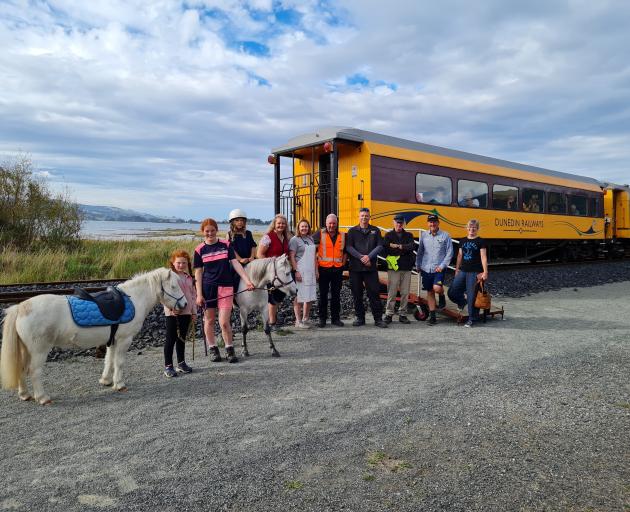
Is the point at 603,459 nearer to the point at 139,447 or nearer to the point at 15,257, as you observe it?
the point at 139,447

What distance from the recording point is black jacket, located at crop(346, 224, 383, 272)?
7211 mm

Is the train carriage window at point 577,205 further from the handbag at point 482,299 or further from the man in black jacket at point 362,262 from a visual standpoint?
the man in black jacket at point 362,262

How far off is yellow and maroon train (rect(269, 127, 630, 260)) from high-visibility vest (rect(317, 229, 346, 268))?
329cm

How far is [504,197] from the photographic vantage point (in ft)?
46.0

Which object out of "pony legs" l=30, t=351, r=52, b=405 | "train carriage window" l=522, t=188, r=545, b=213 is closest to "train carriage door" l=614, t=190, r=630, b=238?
"train carriage window" l=522, t=188, r=545, b=213

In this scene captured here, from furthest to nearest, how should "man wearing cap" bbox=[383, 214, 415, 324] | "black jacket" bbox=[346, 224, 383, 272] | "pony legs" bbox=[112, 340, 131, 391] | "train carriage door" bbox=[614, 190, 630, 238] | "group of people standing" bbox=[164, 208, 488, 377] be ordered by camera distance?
"train carriage door" bbox=[614, 190, 630, 238], "man wearing cap" bbox=[383, 214, 415, 324], "black jacket" bbox=[346, 224, 383, 272], "group of people standing" bbox=[164, 208, 488, 377], "pony legs" bbox=[112, 340, 131, 391]

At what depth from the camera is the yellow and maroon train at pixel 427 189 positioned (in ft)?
34.7

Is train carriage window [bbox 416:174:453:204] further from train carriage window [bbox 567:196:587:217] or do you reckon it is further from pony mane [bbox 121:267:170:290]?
pony mane [bbox 121:267:170:290]

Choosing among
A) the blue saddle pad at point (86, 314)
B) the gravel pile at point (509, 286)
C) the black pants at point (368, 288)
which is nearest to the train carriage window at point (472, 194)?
the gravel pile at point (509, 286)

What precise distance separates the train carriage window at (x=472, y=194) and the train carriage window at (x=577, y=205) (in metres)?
5.85

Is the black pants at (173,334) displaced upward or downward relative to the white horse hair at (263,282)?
downward

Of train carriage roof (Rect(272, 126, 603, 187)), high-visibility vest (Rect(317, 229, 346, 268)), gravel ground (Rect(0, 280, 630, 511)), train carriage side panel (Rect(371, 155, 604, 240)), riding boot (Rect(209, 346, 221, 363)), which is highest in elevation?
train carriage roof (Rect(272, 126, 603, 187))

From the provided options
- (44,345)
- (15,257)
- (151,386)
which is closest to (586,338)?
(151,386)

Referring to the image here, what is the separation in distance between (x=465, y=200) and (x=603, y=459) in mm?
10464
